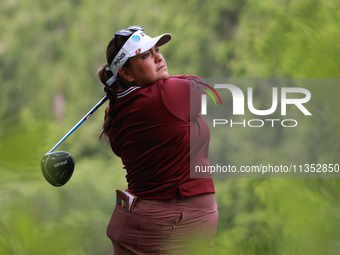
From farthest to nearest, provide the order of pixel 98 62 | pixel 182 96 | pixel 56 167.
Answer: pixel 98 62, pixel 56 167, pixel 182 96

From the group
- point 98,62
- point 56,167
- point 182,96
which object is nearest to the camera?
point 182,96

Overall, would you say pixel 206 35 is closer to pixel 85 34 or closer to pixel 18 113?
pixel 85 34

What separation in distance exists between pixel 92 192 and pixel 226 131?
1339 millimetres

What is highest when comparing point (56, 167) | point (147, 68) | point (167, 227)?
point (147, 68)

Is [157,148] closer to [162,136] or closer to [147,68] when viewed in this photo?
[162,136]

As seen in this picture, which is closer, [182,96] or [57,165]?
[182,96]

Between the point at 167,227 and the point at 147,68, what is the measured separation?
399mm

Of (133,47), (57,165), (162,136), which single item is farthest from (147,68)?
(57,165)

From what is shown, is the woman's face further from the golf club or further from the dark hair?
the golf club

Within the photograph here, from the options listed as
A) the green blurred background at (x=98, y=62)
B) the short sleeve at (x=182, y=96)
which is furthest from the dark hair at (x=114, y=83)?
the green blurred background at (x=98, y=62)

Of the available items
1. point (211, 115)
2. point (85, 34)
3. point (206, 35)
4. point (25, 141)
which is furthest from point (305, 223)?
point (85, 34)

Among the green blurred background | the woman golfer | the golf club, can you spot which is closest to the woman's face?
the woman golfer

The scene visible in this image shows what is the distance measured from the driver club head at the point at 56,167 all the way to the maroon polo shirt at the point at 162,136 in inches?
6.9

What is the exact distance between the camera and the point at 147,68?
980mm
